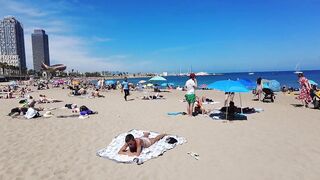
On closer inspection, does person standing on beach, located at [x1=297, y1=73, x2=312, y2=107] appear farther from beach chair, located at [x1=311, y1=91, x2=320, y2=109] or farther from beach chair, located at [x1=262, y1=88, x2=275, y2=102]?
beach chair, located at [x1=262, y1=88, x2=275, y2=102]

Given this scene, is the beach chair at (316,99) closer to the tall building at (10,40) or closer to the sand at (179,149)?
the sand at (179,149)

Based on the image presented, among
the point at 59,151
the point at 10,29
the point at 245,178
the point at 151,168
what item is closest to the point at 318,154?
the point at 245,178

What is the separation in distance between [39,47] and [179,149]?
19908 centimetres

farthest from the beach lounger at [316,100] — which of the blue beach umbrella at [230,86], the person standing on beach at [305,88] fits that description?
the blue beach umbrella at [230,86]

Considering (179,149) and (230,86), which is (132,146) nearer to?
(179,149)

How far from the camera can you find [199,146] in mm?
6445

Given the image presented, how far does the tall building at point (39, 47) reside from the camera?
18575 centimetres

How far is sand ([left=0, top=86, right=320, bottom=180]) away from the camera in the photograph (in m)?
4.89

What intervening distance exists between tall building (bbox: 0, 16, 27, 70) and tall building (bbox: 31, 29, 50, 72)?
34.1 m

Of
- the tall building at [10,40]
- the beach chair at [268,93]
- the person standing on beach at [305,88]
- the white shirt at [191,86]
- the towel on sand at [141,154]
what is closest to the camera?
the towel on sand at [141,154]

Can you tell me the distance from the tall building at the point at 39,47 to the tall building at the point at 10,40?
34104mm

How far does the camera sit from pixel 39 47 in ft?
609

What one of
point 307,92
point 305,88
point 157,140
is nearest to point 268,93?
point 307,92

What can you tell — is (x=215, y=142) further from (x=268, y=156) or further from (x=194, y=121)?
(x=194, y=121)
